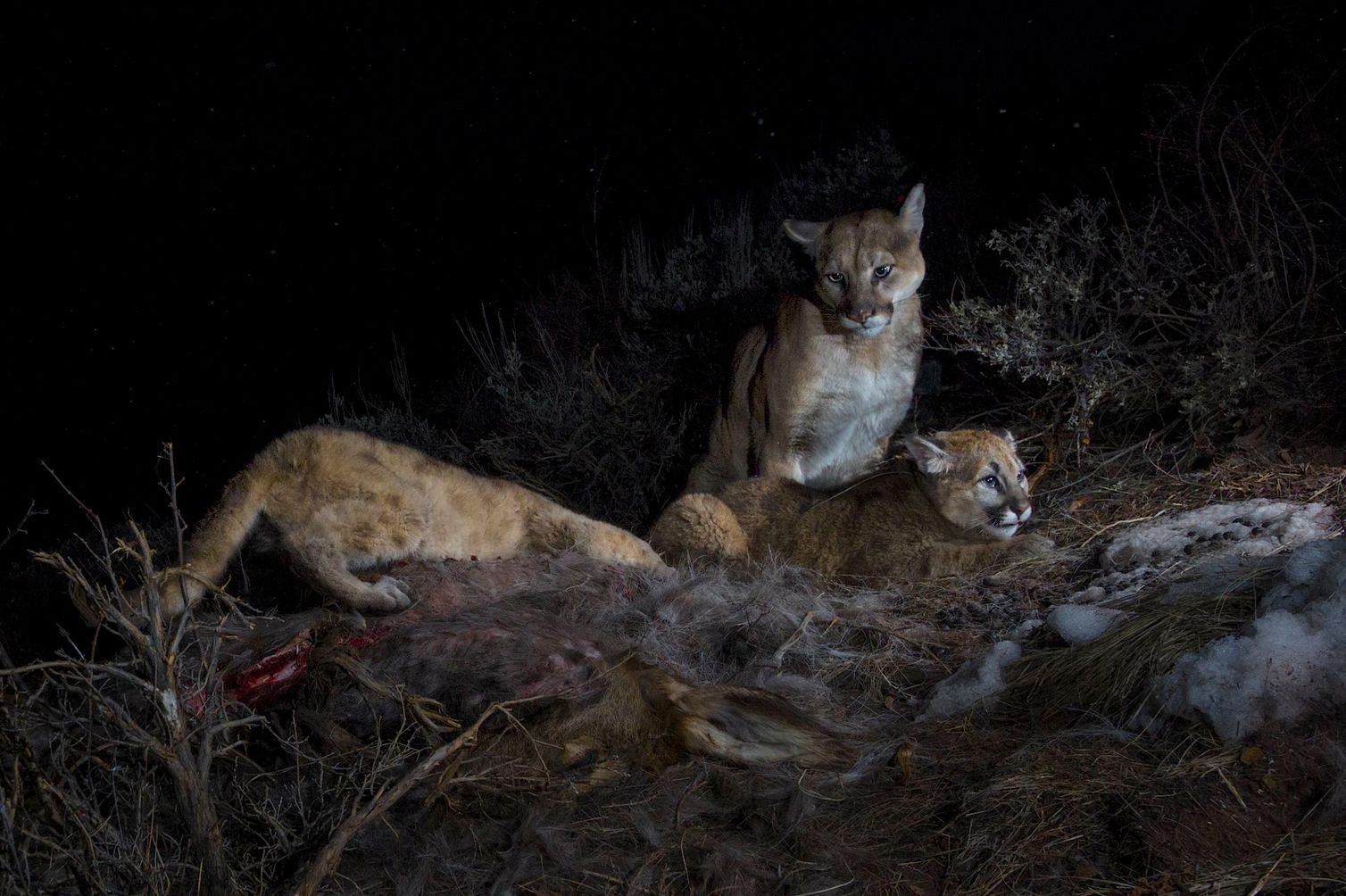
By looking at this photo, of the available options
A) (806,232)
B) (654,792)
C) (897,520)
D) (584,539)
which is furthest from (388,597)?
(806,232)

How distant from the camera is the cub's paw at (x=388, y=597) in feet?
14.4

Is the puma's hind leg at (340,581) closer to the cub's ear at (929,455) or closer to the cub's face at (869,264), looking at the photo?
the cub's ear at (929,455)

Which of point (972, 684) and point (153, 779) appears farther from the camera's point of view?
point (972, 684)

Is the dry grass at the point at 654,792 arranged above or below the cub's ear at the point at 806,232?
below

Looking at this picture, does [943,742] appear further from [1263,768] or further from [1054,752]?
[1263,768]

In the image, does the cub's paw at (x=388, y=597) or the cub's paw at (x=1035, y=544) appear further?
the cub's paw at (x=1035, y=544)

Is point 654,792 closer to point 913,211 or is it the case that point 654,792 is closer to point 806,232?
point 806,232

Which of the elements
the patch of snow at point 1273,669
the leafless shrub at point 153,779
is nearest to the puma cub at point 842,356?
the patch of snow at point 1273,669

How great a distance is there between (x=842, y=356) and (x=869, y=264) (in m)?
0.59

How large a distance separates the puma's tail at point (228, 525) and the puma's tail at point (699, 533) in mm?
2296

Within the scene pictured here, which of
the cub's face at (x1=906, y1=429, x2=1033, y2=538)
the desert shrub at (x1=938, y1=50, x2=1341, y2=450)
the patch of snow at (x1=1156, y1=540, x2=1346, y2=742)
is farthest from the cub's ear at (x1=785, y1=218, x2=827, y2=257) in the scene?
the patch of snow at (x1=1156, y1=540, x2=1346, y2=742)

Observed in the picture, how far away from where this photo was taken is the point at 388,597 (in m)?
4.42

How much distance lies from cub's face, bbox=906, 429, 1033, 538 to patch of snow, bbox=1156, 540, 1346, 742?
233cm

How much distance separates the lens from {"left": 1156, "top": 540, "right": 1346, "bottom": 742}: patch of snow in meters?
2.76
